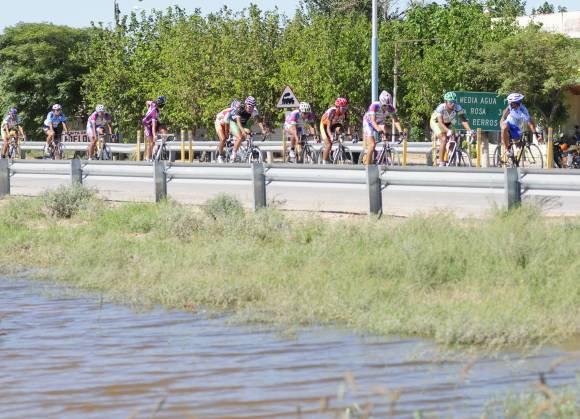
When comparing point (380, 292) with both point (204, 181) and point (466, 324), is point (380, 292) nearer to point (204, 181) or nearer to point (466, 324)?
point (466, 324)

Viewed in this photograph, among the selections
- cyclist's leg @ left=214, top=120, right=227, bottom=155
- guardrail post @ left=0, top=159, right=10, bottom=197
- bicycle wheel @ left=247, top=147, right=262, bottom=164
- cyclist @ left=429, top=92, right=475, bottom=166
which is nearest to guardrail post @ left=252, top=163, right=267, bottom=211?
guardrail post @ left=0, top=159, right=10, bottom=197

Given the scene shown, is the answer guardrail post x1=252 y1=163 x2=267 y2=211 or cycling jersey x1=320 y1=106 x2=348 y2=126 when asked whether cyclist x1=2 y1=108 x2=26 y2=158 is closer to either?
cycling jersey x1=320 y1=106 x2=348 y2=126

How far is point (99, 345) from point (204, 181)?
936 centimetres

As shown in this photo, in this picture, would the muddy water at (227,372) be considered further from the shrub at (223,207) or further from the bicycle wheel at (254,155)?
the bicycle wheel at (254,155)

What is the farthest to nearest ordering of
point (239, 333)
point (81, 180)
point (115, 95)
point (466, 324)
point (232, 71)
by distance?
1. point (115, 95)
2. point (232, 71)
3. point (81, 180)
4. point (239, 333)
5. point (466, 324)

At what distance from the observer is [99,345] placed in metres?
10.0

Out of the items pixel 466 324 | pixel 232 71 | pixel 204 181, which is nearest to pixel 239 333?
pixel 466 324

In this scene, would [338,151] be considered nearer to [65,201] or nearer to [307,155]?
[307,155]

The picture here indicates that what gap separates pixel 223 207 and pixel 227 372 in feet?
28.0

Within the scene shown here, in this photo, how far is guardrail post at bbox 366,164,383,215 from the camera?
16484mm

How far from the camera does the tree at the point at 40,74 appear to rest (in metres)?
72.1

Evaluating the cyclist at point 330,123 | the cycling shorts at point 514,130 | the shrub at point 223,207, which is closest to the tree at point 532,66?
the cyclist at point 330,123

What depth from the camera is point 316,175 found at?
57.4 ft

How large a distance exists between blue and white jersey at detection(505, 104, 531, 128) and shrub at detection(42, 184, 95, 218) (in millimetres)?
7926
